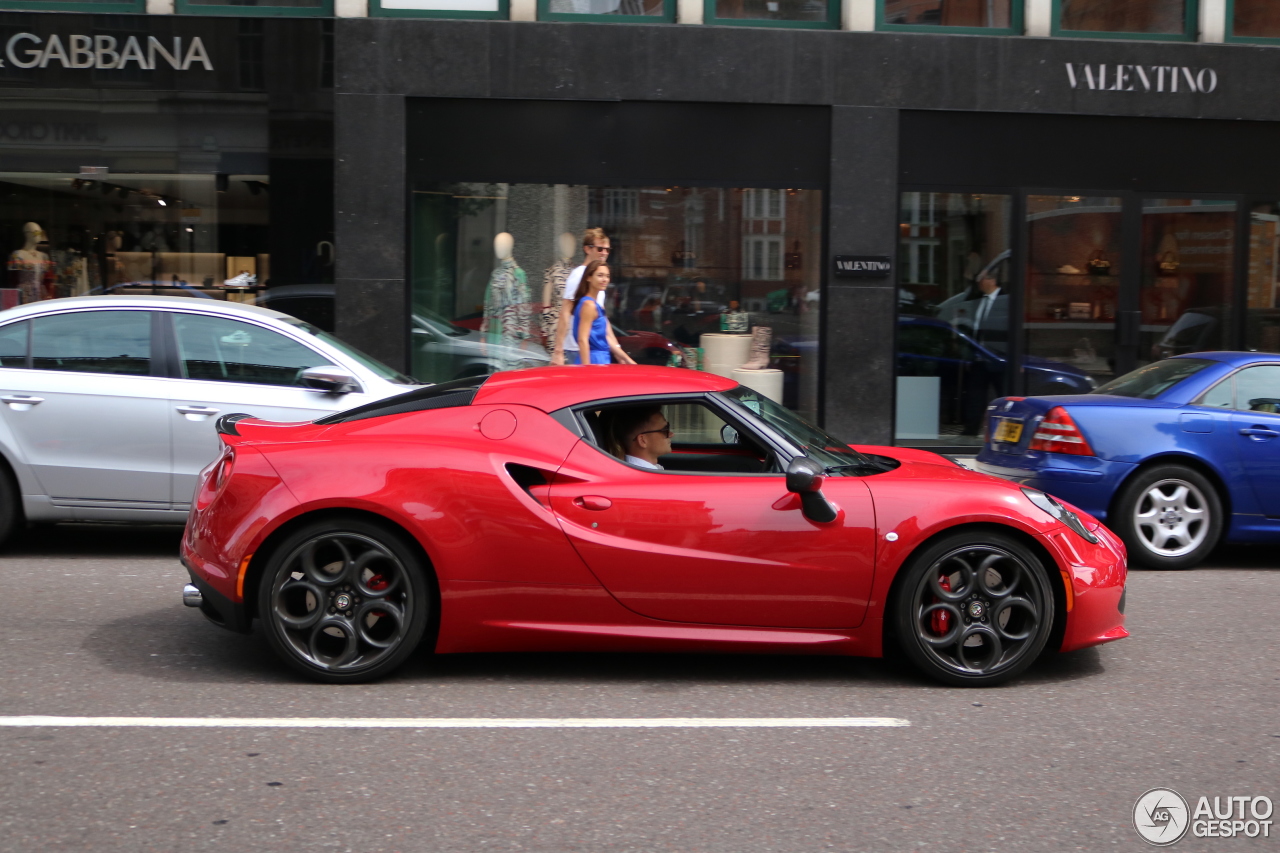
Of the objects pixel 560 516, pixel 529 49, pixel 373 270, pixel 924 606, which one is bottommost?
pixel 924 606

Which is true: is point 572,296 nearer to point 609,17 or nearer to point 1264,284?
point 609,17

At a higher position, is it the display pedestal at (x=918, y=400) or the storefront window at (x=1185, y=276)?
the storefront window at (x=1185, y=276)

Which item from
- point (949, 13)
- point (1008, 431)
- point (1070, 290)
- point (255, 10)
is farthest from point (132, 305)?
point (1070, 290)

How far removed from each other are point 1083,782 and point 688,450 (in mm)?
2422

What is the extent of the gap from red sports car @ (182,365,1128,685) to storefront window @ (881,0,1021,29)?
350 inches

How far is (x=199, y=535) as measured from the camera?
5180mm

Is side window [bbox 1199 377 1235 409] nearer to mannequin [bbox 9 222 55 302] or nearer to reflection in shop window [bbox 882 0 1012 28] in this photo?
reflection in shop window [bbox 882 0 1012 28]

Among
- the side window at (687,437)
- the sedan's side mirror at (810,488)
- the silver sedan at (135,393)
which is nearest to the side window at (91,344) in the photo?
the silver sedan at (135,393)

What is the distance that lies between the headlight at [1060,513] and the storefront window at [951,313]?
7636mm

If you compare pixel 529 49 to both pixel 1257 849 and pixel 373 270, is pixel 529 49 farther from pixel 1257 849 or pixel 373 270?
pixel 1257 849

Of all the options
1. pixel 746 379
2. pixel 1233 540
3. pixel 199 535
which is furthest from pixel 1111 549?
pixel 746 379

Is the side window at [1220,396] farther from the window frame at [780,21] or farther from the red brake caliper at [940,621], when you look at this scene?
the window frame at [780,21]

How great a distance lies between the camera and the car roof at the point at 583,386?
5277 mm

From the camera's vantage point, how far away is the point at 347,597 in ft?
16.5
